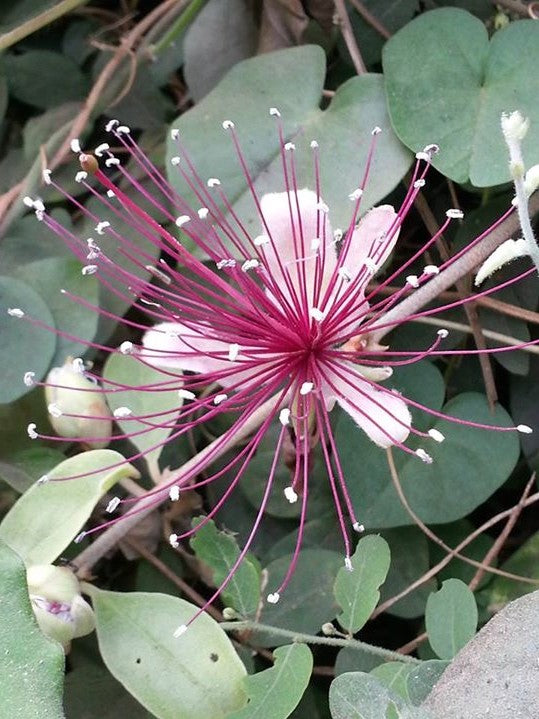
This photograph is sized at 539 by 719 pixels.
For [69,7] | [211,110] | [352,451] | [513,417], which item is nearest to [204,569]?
[352,451]

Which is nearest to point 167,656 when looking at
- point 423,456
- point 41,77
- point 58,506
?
point 58,506

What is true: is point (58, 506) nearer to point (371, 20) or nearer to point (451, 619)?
point (451, 619)

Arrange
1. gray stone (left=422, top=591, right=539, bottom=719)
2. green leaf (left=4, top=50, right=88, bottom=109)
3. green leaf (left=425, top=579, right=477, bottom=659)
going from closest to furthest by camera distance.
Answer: gray stone (left=422, top=591, right=539, bottom=719)
green leaf (left=425, top=579, right=477, bottom=659)
green leaf (left=4, top=50, right=88, bottom=109)

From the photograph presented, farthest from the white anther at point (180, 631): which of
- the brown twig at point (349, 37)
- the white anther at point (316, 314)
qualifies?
the brown twig at point (349, 37)

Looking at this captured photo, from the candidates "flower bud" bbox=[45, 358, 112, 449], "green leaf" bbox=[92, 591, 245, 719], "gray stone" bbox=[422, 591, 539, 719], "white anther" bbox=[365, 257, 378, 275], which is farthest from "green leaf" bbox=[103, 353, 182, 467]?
"gray stone" bbox=[422, 591, 539, 719]

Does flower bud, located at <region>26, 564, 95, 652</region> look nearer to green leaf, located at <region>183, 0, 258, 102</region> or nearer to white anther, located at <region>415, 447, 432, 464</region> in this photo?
white anther, located at <region>415, 447, 432, 464</region>
